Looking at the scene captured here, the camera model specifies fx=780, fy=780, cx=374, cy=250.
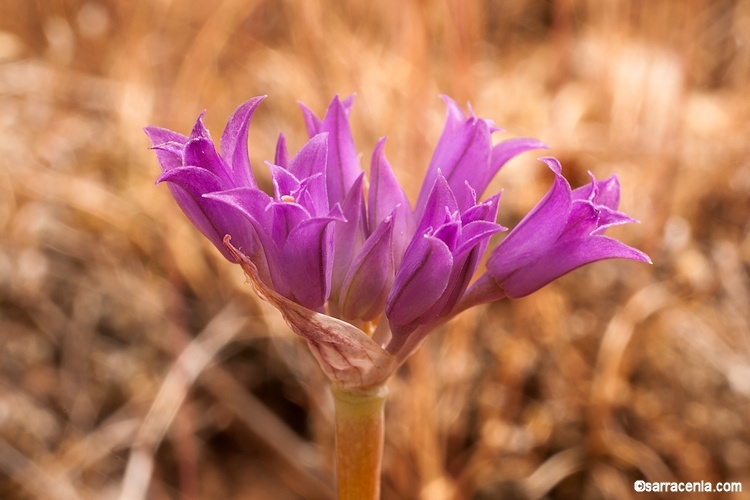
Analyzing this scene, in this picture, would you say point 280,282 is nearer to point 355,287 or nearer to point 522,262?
point 355,287

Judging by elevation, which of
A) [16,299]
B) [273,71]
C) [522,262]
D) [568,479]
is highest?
[522,262]

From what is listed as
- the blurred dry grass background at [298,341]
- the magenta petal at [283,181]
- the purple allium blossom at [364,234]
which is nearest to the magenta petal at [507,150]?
the purple allium blossom at [364,234]

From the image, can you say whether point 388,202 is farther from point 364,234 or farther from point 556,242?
point 556,242

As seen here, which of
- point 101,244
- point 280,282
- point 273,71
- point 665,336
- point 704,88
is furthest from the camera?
point 704,88

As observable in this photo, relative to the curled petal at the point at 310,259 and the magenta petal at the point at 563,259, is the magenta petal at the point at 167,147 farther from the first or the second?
the magenta petal at the point at 563,259

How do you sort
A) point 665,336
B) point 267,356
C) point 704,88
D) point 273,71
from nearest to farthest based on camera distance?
point 665,336, point 267,356, point 273,71, point 704,88

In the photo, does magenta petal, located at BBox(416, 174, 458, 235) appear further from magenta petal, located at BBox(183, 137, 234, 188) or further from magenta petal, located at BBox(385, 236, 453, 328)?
magenta petal, located at BBox(183, 137, 234, 188)

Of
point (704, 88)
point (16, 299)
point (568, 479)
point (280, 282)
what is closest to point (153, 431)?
point (16, 299)
